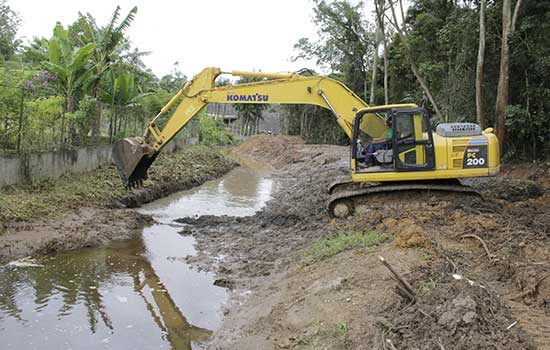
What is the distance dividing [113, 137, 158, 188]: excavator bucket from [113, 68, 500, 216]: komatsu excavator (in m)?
0.02

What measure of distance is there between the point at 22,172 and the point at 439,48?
17.6 metres

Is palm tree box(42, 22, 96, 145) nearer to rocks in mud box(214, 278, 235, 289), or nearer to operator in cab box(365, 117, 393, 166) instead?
rocks in mud box(214, 278, 235, 289)

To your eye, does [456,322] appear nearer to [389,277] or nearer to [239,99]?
[389,277]

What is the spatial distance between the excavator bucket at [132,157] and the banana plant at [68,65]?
3.65 m

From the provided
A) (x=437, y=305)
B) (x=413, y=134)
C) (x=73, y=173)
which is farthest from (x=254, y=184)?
(x=437, y=305)

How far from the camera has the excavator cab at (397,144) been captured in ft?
33.1

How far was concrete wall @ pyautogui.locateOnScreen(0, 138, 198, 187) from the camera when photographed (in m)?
11.2

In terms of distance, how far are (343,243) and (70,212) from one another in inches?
258

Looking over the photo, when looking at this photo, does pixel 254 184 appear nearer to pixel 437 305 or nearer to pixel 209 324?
pixel 209 324

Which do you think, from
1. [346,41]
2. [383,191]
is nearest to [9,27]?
[346,41]

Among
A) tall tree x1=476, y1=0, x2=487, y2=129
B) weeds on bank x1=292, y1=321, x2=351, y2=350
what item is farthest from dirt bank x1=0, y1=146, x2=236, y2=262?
tall tree x1=476, y1=0, x2=487, y2=129

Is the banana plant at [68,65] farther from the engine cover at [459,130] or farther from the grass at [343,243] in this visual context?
the engine cover at [459,130]

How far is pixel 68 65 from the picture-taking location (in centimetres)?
1431

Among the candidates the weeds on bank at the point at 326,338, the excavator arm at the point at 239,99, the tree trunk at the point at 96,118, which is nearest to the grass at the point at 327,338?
the weeds on bank at the point at 326,338
